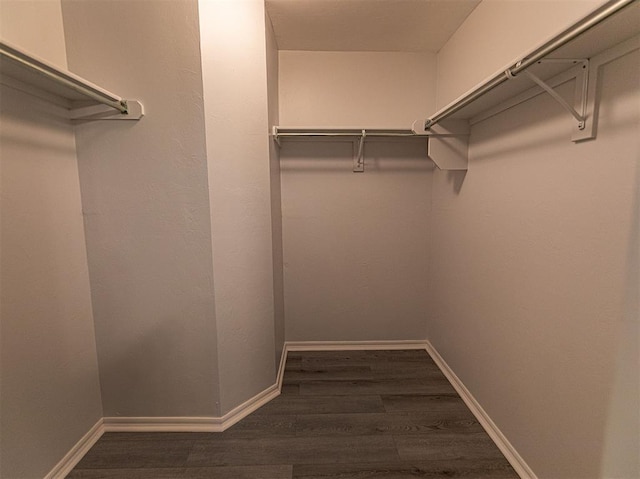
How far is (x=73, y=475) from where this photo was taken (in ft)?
4.59

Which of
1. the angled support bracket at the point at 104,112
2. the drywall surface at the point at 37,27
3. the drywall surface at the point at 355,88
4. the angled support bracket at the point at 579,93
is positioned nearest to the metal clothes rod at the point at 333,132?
the drywall surface at the point at 355,88

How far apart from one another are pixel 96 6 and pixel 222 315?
1562 mm

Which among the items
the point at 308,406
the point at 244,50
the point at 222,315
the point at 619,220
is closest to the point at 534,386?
the point at 619,220

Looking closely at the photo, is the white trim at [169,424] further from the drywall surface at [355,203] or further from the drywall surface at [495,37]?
the drywall surface at [495,37]

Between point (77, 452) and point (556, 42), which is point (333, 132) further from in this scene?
point (77, 452)

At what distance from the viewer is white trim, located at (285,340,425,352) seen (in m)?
2.54

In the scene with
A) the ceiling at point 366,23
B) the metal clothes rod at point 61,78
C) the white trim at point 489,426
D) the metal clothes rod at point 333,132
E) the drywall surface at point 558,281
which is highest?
the ceiling at point 366,23

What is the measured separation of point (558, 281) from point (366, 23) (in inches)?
70.8

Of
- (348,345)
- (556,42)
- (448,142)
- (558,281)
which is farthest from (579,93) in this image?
(348,345)

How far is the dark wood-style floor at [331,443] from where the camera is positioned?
1.42 metres

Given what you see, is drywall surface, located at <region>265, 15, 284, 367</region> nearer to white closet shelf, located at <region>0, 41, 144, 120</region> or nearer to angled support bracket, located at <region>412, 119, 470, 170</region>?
white closet shelf, located at <region>0, 41, 144, 120</region>

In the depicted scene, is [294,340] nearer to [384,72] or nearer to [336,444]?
[336,444]

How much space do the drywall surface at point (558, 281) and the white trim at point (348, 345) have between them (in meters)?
0.71

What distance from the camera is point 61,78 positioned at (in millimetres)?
1093
